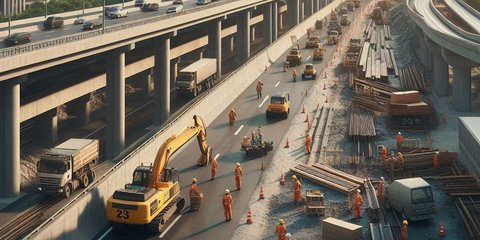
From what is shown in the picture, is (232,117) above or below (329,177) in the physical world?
above

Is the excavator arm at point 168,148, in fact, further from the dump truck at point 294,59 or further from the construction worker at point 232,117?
the dump truck at point 294,59

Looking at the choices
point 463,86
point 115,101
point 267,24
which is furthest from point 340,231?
point 267,24

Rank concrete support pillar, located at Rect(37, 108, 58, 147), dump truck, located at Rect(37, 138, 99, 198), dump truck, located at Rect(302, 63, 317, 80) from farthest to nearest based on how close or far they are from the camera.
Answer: dump truck, located at Rect(302, 63, 317, 80) < concrete support pillar, located at Rect(37, 108, 58, 147) < dump truck, located at Rect(37, 138, 99, 198)

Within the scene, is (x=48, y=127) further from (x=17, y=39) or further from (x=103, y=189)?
(x=103, y=189)

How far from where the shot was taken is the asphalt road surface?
31.1 m

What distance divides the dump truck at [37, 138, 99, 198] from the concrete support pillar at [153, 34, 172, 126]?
18.7m

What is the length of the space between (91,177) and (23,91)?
1348cm

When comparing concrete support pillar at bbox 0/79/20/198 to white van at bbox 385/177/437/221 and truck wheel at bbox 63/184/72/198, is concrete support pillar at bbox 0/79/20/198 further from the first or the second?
white van at bbox 385/177/437/221

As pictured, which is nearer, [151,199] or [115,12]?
[151,199]

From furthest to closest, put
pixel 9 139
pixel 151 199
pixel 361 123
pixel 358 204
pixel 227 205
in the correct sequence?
pixel 361 123
pixel 9 139
pixel 358 204
pixel 227 205
pixel 151 199

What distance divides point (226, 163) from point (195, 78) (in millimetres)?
21224

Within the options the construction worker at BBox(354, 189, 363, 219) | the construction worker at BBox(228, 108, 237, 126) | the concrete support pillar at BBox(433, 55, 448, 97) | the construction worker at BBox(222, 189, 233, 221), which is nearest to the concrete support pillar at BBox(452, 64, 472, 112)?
the concrete support pillar at BBox(433, 55, 448, 97)

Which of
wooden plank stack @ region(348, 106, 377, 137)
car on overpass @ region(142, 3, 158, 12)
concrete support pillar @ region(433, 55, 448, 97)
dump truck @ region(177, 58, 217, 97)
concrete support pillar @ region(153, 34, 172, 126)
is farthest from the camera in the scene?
car on overpass @ region(142, 3, 158, 12)

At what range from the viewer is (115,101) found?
155 feet
